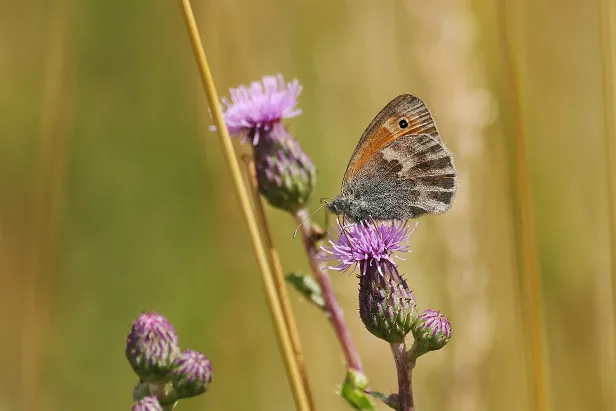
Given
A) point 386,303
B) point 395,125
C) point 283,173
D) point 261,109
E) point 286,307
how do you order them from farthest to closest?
1. point 261,109
2. point 283,173
3. point 395,125
4. point 386,303
5. point 286,307

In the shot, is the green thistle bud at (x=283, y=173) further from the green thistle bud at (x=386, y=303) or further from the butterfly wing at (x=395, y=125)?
the green thistle bud at (x=386, y=303)

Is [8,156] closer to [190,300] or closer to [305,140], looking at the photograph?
[190,300]

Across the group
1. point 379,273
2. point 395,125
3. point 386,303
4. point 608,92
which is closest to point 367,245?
point 379,273

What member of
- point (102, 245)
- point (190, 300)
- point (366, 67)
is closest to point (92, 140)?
point (102, 245)

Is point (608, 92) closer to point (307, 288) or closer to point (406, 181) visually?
point (406, 181)

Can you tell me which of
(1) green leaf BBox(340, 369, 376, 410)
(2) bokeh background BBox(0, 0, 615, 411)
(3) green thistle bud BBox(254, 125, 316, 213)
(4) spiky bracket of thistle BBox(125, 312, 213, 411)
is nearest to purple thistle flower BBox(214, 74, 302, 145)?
(3) green thistle bud BBox(254, 125, 316, 213)

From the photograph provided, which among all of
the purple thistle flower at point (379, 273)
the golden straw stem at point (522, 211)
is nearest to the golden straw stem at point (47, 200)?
the purple thistle flower at point (379, 273)
